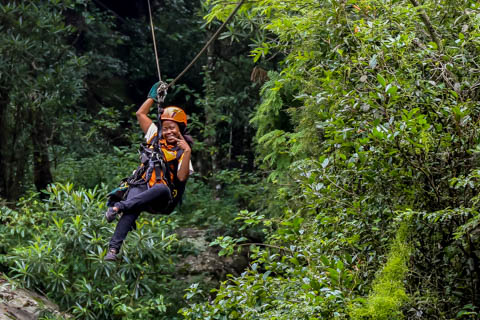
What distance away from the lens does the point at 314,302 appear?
381cm

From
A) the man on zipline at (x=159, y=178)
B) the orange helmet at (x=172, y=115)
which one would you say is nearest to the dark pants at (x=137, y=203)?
the man on zipline at (x=159, y=178)

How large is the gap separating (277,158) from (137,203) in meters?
3.64

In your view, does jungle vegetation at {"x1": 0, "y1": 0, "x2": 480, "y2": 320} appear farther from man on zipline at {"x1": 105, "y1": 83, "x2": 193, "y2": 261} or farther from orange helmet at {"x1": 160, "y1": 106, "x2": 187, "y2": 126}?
orange helmet at {"x1": 160, "y1": 106, "x2": 187, "y2": 126}

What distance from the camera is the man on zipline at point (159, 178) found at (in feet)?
16.1

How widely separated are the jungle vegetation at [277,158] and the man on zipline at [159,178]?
55cm

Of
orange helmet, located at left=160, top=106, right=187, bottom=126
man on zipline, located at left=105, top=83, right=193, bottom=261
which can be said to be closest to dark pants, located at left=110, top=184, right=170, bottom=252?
man on zipline, located at left=105, top=83, right=193, bottom=261

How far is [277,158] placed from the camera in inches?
326

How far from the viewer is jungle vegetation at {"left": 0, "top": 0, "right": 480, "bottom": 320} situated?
3.90 meters

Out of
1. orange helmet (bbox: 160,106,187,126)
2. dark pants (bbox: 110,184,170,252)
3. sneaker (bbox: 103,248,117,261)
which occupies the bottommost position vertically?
sneaker (bbox: 103,248,117,261)

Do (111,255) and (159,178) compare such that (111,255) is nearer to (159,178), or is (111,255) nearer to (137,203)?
(137,203)

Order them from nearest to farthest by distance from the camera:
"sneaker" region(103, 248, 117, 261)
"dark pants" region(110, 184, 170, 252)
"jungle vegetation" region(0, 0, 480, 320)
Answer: "jungle vegetation" region(0, 0, 480, 320) < "sneaker" region(103, 248, 117, 261) < "dark pants" region(110, 184, 170, 252)

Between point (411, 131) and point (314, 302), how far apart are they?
111 centimetres

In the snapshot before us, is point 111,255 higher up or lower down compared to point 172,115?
lower down

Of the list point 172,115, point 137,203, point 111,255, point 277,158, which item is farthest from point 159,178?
point 277,158
